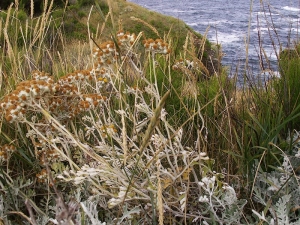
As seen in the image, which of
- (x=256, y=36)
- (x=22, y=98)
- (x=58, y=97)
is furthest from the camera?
(x=256, y=36)

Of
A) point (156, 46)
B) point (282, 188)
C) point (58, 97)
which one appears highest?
point (156, 46)

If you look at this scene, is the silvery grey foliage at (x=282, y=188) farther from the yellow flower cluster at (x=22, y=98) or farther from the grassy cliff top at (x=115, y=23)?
the grassy cliff top at (x=115, y=23)

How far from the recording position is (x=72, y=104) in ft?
4.05

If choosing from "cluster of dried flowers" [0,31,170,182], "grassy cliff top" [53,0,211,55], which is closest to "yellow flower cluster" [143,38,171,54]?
"cluster of dried flowers" [0,31,170,182]

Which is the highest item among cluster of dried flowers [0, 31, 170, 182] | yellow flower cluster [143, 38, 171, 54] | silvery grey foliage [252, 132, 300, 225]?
yellow flower cluster [143, 38, 171, 54]

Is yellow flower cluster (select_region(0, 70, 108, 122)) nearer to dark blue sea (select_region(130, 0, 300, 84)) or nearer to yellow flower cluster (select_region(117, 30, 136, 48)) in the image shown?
yellow flower cluster (select_region(117, 30, 136, 48))

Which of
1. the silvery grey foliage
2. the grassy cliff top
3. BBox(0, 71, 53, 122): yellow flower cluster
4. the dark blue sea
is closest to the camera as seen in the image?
BBox(0, 71, 53, 122): yellow flower cluster

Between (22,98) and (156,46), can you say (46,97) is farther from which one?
(156,46)

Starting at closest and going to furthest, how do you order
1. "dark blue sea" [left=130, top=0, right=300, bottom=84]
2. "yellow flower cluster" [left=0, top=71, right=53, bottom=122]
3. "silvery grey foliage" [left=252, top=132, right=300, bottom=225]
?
"yellow flower cluster" [left=0, top=71, right=53, bottom=122]
"silvery grey foliage" [left=252, top=132, right=300, bottom=225]
"dark blue sea" [left=130, top=0, right=300, bottom=84]

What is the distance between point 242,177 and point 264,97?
0.60m

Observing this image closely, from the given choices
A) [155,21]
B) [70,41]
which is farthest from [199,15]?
[70,41]

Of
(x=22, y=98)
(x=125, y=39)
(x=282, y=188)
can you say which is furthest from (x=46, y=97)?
(x=282, y=188)

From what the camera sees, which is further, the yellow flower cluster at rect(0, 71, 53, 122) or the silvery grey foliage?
the silvery grey foliage

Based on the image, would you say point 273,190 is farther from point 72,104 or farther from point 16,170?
point 16,170
